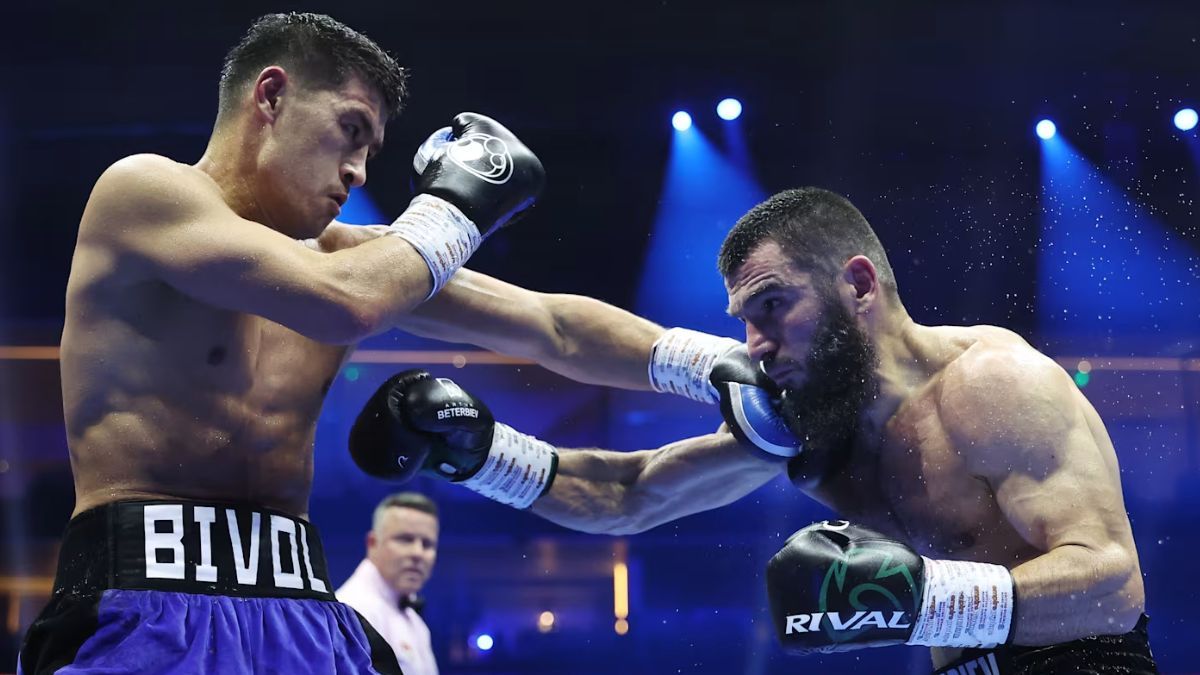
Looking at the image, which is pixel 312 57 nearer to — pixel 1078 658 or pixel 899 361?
pixel 899 361

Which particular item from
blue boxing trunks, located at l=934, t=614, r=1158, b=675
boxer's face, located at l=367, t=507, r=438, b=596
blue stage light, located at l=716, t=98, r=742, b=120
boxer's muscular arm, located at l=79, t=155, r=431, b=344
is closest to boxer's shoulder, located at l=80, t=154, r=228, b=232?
boxer's muscular arm, located at l=79, t=155, r=431, b=344

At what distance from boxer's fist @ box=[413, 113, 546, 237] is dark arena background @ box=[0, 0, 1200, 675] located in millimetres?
4137

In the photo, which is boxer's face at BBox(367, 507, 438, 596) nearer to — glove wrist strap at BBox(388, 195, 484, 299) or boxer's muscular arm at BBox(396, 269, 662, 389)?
boxer's muscular arm at BBox(396, 269, 662, 389)

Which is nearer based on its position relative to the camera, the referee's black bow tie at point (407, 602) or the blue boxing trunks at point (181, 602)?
the blue boxing trunks at point (181, 602)

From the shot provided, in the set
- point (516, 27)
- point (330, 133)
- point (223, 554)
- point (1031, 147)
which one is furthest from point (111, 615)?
point (1031, 147)

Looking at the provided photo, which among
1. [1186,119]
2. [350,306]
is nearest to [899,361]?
[350,306]

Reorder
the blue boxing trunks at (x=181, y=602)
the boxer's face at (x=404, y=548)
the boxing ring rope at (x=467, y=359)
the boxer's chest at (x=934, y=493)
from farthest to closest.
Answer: the boxing ring rope at (x=467, y=359), the boxer's face at (x=404, y=548), the boxer's chest at (x=934, y=493), the blue boxing trunks at (x=181, y=602)

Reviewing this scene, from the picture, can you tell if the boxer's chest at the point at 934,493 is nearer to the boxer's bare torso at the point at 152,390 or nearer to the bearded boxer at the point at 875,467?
the bearded boxer at the point at 875,467

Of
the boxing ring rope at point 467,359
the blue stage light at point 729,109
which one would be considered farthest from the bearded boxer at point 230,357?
the blue stage light at point 729,109

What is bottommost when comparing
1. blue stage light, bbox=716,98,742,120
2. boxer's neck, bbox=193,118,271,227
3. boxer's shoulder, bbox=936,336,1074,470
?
boxer's shoulder, bbox=936,336,1074,470

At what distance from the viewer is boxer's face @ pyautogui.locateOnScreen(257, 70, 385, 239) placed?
2.04 metres

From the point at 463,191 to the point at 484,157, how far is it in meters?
0.11

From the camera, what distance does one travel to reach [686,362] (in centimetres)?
272

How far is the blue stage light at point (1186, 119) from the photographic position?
6641 mm
